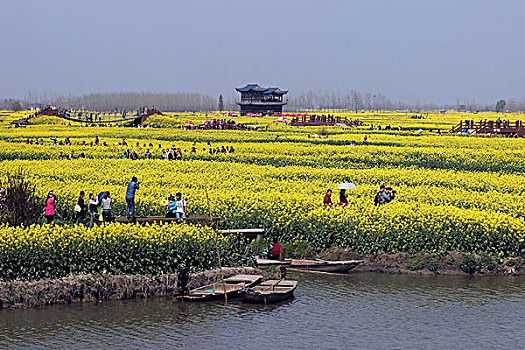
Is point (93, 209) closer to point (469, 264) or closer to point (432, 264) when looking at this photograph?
point (432, 264)

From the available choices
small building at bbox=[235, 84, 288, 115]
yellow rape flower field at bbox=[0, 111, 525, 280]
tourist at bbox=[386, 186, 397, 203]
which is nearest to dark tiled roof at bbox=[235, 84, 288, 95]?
small building at bbox=[235, 84, 288, 115]

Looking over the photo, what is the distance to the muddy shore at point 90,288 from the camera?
87.4ft

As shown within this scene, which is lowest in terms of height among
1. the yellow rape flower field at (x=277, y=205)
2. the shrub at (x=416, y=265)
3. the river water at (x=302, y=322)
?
the river water at (x=302, y=322)

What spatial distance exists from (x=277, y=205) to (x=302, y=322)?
13.7m

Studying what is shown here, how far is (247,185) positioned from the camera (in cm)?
4828

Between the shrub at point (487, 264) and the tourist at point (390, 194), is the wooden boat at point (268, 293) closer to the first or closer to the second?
the shrub at point (487, 264)

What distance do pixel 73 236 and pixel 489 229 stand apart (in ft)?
60.1

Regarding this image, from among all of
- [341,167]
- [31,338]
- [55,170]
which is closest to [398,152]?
[341,167]

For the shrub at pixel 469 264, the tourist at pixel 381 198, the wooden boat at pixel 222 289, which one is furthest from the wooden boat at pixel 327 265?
the tourist at pixel 381 198

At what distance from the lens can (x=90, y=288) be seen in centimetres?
2775

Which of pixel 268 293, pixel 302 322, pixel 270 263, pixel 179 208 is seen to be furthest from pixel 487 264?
pixel 179 208

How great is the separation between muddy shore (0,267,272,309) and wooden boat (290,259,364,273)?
14.7 feet

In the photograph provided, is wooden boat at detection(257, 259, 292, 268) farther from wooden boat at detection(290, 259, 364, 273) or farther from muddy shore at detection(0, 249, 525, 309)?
wooden boat at detection(290, 259, 364, 273)

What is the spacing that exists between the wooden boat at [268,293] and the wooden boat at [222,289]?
0.37 metres
